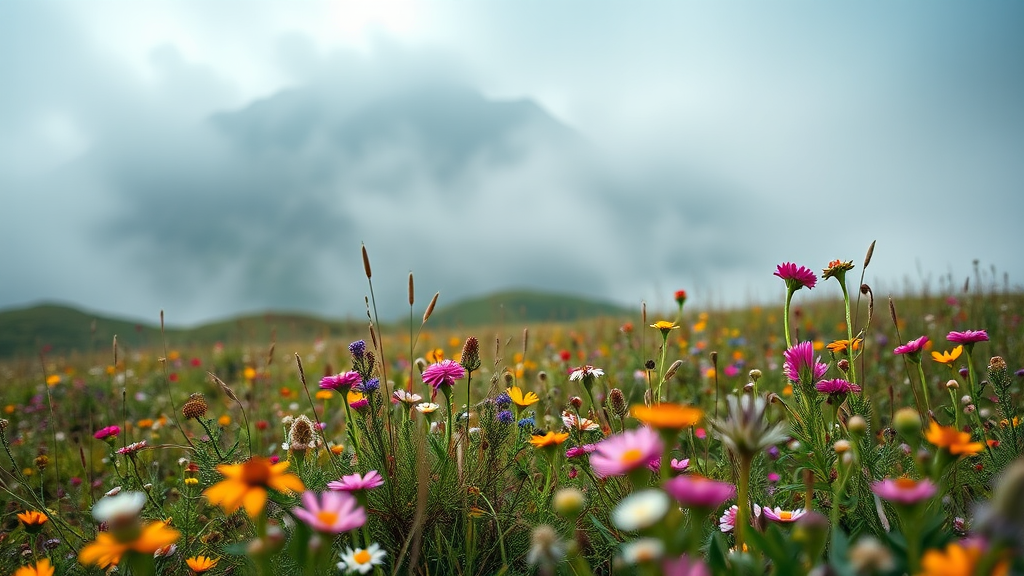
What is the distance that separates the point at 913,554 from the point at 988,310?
534 cm

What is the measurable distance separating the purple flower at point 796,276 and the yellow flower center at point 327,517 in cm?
158

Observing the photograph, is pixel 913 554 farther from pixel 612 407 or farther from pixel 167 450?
pixel 167 450

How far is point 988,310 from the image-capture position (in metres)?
4.79

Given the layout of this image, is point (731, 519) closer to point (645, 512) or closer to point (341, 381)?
point (645, 512)

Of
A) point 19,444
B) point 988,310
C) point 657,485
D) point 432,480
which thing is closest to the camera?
point 432,480

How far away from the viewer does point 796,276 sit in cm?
186

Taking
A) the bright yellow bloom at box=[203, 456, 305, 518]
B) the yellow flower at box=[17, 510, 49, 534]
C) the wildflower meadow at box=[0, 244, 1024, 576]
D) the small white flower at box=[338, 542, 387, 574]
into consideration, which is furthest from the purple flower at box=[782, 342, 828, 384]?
the yellow flower at box=[17, 510, 49, 534]

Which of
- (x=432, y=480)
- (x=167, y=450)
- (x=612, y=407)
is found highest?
(x=612, y=407)

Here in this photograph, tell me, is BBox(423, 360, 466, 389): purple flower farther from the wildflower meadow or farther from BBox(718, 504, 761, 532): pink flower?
BBox(718, 504, 761, 532): pink flower

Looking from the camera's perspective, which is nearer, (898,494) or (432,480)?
(898,494)

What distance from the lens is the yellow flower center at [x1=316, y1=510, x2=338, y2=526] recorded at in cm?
88

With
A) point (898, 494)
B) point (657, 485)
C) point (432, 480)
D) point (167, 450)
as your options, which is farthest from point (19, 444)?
point (898, 494)

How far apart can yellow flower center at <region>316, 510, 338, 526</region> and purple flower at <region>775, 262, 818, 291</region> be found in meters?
1.58

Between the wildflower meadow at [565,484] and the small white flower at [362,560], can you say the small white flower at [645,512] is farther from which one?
Answer: the small white flower at [362,560]
